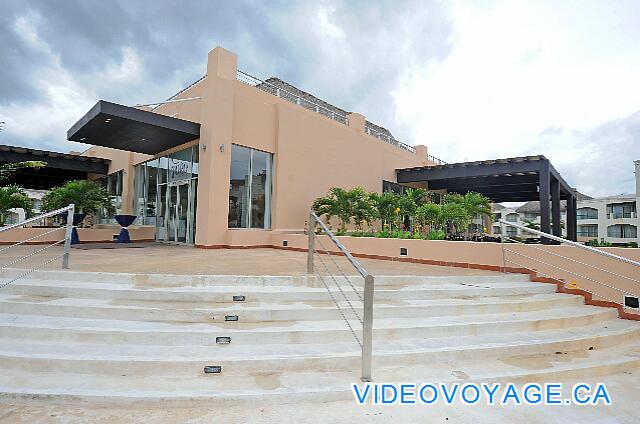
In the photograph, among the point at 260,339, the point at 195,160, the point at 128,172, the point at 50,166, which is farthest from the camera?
the point at 128,172

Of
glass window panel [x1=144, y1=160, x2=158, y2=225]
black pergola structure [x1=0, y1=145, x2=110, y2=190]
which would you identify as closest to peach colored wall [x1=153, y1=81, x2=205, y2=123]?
glass window panel [x1=144, y1=160, x2=158, y2=225]

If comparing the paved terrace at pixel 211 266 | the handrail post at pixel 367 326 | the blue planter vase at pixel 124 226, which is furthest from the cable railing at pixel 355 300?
the blue planter vase at pixel 124 226

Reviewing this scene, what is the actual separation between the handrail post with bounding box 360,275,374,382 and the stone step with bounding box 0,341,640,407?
106 mm

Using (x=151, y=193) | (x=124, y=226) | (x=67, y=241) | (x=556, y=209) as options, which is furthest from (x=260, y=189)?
(x=556, y=209)

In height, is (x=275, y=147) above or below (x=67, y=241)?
above

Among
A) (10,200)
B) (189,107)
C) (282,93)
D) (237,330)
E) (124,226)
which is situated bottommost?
(237,330)

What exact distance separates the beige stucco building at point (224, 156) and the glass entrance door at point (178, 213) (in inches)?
1.4

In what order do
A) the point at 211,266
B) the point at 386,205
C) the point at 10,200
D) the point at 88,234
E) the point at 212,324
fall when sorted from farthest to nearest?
the point at 386,205
the point at 88,234
the point at 10,200
the point at 211,266
the point at 212,324

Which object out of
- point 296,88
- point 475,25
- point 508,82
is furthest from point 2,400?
point 296,88

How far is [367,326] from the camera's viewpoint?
271cm

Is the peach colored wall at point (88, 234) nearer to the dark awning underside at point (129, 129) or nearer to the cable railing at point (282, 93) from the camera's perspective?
the dark awning underside at point (129, 129)

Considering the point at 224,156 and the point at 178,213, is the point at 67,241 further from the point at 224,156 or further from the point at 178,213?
the point at 178,213

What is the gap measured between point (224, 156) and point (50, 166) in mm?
9106

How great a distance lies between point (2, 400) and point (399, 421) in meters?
2.73
